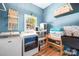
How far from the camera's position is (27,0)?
1581mm

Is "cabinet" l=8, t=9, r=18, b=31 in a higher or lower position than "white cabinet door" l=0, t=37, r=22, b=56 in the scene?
higher

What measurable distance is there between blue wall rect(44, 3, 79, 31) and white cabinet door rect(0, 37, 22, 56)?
0.55m

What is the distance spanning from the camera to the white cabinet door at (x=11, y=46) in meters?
1.49

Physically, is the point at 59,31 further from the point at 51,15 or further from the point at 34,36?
the point at 34,36

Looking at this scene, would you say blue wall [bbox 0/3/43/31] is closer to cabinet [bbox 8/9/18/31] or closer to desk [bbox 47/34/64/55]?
cabinet [bbox 8/9/18/31]

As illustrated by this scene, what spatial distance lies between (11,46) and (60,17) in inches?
33.9

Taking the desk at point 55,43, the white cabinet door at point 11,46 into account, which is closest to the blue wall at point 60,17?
the desk at point 55,43

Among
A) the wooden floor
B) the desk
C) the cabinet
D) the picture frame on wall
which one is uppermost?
the picture frame on wall

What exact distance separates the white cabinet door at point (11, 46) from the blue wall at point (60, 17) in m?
0.55

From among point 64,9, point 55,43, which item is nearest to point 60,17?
point 64,9

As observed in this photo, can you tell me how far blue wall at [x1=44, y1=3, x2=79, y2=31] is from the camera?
1517 millimetres

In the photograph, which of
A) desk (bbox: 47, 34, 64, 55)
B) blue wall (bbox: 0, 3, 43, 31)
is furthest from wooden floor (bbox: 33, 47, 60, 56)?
blue wall (bbox: 0, 3, 43, 31)

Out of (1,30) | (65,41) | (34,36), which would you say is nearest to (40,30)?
(34,36)

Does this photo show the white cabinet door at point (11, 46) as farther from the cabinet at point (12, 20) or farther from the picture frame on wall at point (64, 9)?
the picture frame on wall at point (64, 9)
